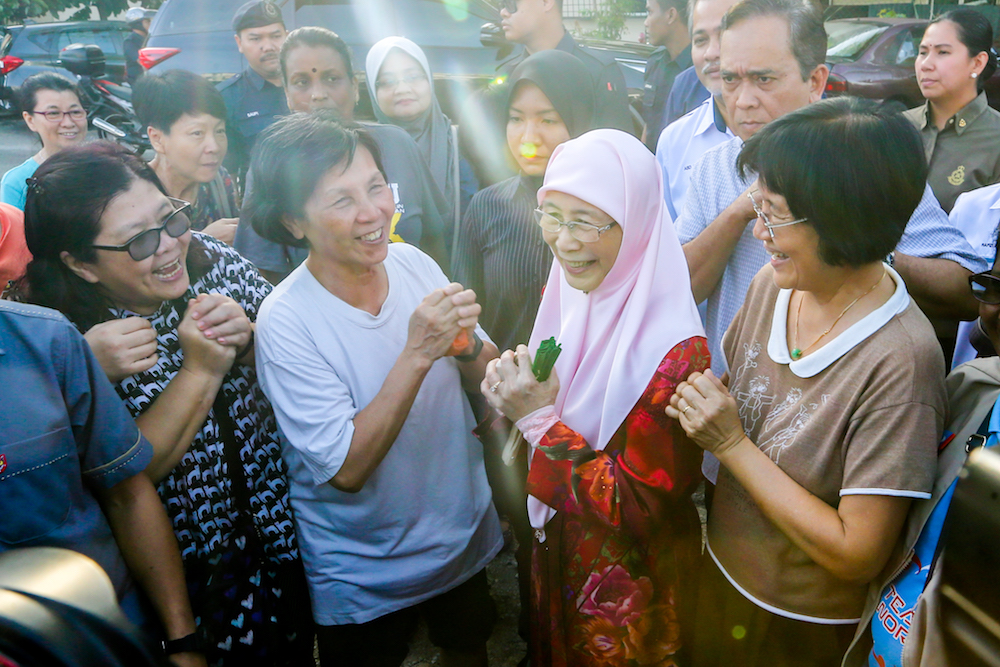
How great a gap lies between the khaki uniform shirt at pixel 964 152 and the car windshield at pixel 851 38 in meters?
5.40

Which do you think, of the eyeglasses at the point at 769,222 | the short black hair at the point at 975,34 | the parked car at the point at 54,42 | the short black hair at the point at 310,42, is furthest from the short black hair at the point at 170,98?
the parked car at the point at 54,42

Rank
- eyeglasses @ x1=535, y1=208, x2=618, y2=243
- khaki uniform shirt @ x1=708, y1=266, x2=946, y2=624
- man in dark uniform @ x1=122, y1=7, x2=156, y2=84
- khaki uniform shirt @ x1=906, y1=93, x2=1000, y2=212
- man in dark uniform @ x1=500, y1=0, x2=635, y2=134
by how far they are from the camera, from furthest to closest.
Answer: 1. man in dark uniform @ x1=122, y1=7, x2=156, y2=84
2. khaki uniform shirt @ x1=906, y1=93, x2=1000, y2=212
3. man in dark uniform @ x1=500, y1=0, x2=635, y2=134
4. eyeglasses @ x1=535, y1=208, x2=618, y2=243
5. khaki uniform shirt @ x1=708, y1=266, x2=946, y2=624

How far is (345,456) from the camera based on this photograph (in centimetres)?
170

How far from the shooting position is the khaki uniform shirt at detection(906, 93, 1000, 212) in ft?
11.5

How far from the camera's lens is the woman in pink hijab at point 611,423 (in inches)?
61.2

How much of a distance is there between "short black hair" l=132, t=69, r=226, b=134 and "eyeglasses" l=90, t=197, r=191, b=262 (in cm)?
149

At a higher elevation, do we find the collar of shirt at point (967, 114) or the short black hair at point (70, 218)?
the short black hair at point (70, 218)

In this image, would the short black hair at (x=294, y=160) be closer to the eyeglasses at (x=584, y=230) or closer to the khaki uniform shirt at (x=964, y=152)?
the eyeglasses at (x=584, y=230)

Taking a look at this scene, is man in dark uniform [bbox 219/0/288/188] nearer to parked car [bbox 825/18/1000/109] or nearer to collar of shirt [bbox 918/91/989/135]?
collar of shirt [bbox 918/91/989/135]

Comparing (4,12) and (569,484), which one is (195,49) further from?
(4,12)

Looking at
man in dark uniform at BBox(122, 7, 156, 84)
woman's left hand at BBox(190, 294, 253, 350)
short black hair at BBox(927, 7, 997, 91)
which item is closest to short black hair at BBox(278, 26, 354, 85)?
woman's left hand at BBox(190, 294, 253, 350)

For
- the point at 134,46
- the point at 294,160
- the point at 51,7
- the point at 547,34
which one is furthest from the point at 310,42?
the point at 51,7

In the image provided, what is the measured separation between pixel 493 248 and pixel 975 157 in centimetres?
284

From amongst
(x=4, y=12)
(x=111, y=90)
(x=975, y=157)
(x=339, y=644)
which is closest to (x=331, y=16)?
(x=975, y=157)
